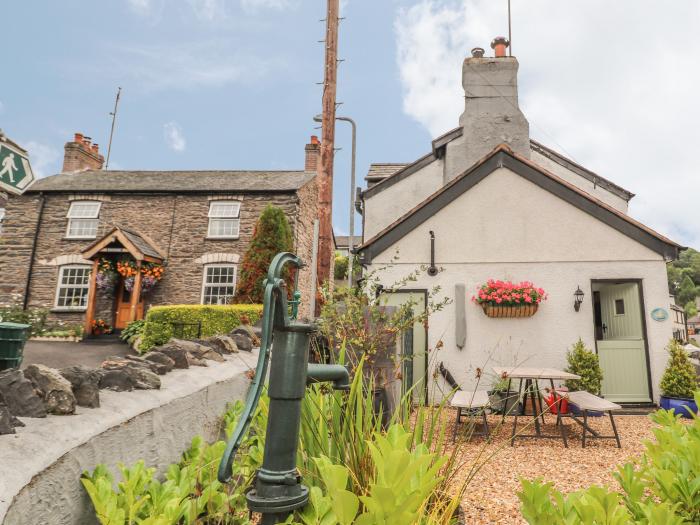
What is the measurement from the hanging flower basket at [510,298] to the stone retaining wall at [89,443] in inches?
245

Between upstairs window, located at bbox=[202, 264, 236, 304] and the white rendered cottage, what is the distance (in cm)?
959

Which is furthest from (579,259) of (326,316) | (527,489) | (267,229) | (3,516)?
(267,229)

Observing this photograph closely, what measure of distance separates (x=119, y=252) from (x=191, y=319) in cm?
629

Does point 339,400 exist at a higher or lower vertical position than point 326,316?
lower

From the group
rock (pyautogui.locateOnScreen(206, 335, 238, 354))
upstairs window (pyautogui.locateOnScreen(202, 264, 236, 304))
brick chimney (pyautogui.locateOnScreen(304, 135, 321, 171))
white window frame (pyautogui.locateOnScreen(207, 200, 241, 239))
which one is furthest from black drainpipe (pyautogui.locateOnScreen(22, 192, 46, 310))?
rock (pyautogui.locateOnScreen(206, 335, 238, 354))

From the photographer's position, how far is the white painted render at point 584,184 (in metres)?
13.3

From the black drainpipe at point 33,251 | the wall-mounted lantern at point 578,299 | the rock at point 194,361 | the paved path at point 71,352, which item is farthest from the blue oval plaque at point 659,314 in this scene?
the black drainpipe at point 33,251

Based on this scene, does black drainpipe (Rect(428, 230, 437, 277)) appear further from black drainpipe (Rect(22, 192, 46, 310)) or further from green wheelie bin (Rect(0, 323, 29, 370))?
black drainpipe (Rect(22, 192, 46, 310))

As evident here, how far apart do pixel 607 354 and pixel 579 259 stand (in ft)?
6.20

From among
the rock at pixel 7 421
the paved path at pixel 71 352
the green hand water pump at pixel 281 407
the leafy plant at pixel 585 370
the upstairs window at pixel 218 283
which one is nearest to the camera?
the green hand water pump at pixel 281 407

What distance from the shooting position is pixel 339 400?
A: 7.43 feet

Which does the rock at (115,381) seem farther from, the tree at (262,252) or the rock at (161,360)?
the tree at (262,252)

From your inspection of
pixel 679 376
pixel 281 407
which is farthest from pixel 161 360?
pixel 679 376

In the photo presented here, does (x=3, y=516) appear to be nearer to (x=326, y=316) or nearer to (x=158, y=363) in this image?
(x=158, y=363)
